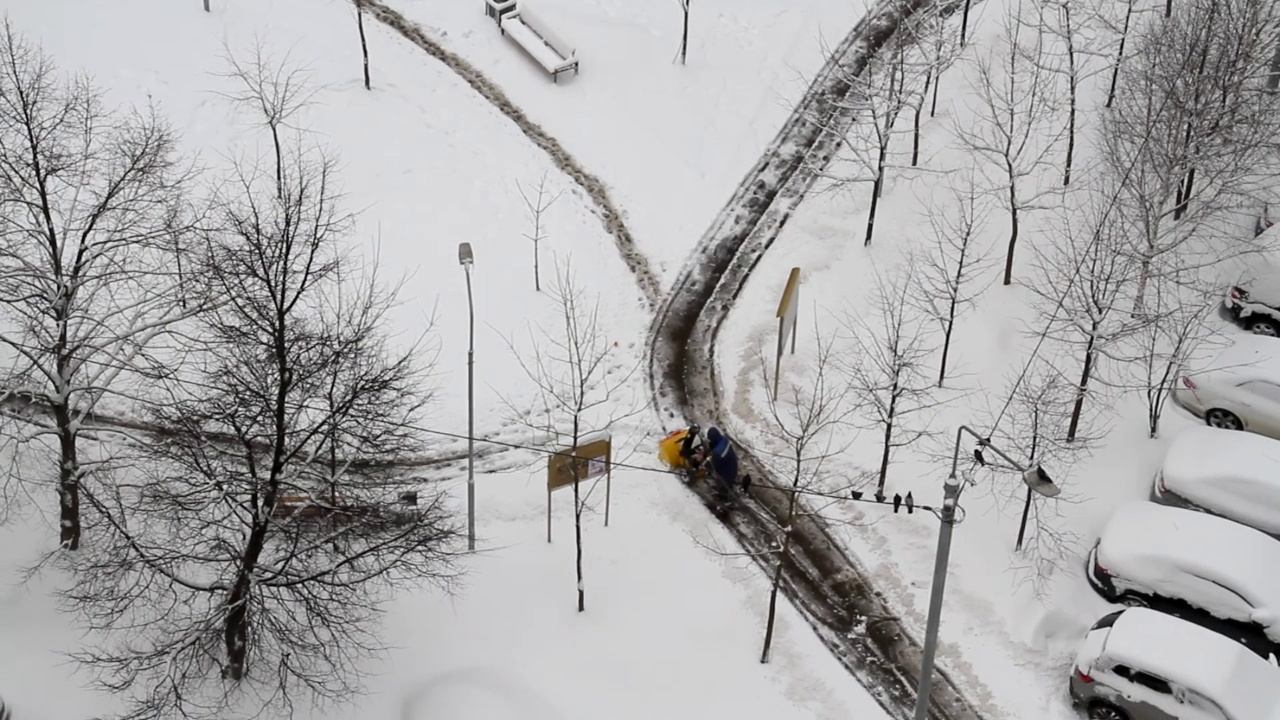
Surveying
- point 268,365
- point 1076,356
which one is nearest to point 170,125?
point 268,365

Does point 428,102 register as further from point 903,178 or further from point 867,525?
point 867,525

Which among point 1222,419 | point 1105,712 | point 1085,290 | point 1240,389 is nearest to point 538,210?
point 1085,290

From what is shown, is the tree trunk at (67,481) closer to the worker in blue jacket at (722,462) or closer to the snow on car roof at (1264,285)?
the worker in blue jacket at (722,462)

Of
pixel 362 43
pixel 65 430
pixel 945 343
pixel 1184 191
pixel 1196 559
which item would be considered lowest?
pixel 1196 559

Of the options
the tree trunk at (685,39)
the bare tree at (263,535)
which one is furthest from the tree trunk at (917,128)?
the bare tree at (263,535)

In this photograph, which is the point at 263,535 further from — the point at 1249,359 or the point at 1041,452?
the point at 1249,359

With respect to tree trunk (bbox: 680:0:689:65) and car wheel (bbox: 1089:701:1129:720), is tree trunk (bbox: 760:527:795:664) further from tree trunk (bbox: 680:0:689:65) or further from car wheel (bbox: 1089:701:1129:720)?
tree trunk (bbox: 680:0:689:65)
